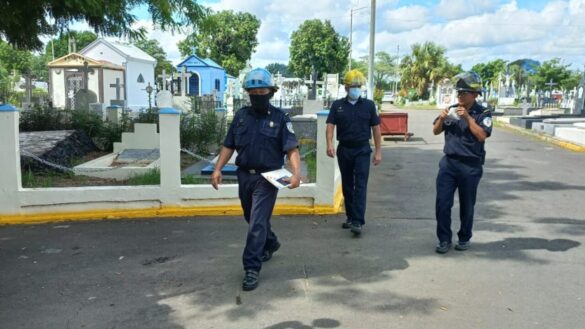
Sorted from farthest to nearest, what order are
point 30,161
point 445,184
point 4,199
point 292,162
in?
point 30,161 → point 4,199 → point 445,184 → point 292,162

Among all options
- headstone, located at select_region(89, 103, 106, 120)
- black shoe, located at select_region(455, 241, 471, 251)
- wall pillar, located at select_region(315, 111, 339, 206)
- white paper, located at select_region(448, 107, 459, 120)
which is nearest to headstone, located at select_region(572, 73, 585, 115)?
headstone, located at select_region(89, 103, 106, 120)

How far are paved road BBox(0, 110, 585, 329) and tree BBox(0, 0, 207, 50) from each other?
291 cm

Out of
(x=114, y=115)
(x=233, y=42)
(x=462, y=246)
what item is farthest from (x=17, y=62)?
(x=462, y=246)

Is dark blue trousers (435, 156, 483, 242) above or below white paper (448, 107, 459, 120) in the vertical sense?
below

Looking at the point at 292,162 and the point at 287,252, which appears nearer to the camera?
the point at 292,162

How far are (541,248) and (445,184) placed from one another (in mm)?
1242

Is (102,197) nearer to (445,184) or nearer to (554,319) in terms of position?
(445,184)

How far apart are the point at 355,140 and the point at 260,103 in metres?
1.60

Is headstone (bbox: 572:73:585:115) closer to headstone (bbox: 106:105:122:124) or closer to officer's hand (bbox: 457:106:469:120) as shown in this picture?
headstone (bbox: 106:105:122:124)

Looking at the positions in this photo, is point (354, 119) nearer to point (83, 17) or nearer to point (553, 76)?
point (83, 17)

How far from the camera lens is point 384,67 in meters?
112

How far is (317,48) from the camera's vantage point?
57594 mm

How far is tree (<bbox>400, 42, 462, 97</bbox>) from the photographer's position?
66250mm

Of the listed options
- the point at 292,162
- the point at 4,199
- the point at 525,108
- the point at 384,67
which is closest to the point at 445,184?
the point at 292,162
